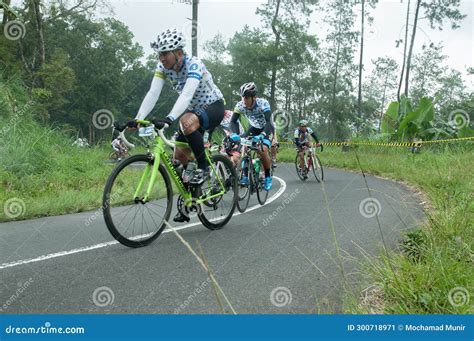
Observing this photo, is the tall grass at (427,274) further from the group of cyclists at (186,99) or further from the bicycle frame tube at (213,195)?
the group of cyclists at (186,99)

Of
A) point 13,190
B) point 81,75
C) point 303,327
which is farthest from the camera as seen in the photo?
point 81,75

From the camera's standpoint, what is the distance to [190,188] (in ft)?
17.3

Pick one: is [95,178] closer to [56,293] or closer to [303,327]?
[56,293]

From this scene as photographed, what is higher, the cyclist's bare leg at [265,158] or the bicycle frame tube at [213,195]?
the bicycle frame tube at [213,195]

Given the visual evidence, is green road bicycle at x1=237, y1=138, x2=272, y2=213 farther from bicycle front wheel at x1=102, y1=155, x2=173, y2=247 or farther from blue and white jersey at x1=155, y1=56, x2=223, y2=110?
bicycle front wheel at x1=102, y1=155, x2=173, y2=247

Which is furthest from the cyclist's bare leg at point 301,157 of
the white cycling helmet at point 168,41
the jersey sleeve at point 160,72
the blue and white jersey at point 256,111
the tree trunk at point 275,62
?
the tree trunk at point 275,62

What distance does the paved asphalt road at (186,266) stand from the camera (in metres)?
3.15

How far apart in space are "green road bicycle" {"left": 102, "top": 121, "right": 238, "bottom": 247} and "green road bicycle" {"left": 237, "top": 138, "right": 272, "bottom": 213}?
89.4 inches

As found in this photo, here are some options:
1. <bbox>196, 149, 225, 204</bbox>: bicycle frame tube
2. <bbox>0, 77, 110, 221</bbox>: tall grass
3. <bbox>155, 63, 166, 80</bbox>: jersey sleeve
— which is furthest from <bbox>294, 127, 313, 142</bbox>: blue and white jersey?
<bbox>155, 63, 166, 80</bbox>: jersey sleeve

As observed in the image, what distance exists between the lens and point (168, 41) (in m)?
4.77

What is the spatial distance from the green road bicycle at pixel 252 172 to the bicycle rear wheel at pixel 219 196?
1.49 m

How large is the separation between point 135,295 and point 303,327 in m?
1.39

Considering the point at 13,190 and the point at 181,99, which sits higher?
the point at 181,99

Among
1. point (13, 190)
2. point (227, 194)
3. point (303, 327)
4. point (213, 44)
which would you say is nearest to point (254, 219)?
point (227, 194)
